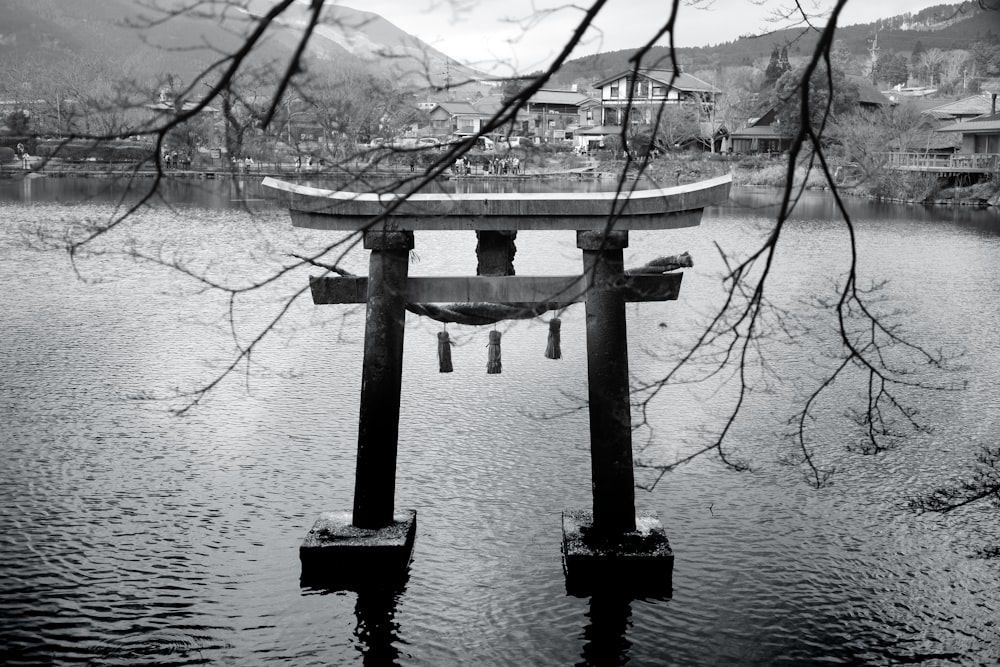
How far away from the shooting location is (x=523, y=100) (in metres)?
2.00

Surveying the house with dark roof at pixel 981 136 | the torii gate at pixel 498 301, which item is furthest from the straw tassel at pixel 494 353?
the house with dark roof at pixel 981 136

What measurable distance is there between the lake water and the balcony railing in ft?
61.7

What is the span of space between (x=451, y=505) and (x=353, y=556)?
1.53m

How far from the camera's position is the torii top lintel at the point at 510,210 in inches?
186

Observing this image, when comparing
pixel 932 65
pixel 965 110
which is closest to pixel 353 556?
pixel 965 110

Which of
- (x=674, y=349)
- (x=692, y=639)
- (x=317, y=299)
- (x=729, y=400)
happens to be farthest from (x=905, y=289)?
(x=317, y=299)

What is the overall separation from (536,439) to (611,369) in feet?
10.9

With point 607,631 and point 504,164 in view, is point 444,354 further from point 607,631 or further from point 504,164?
point 504,164

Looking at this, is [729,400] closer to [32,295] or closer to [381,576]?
[381,576]

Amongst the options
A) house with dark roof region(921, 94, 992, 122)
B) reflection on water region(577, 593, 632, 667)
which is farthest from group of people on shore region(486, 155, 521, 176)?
house with dark roof region(921, 94, 992, 122)

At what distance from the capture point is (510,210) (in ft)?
16.1

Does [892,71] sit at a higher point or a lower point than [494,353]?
higher

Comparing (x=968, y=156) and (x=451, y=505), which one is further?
(x=968, y=156)

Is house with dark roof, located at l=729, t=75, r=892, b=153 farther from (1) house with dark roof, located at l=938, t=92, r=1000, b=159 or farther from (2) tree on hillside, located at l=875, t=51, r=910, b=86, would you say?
(2) tree on hillside, located at l=875, t=51, r=910, b=86
